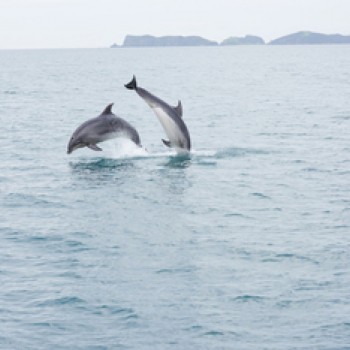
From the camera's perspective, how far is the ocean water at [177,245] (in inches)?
520

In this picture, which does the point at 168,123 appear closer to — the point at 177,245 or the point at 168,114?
the point at 168,114

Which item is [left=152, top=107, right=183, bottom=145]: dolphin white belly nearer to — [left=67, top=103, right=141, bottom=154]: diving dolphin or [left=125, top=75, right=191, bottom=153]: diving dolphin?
[left=125, top=75, right=191, bottom=153]: diving dolphin

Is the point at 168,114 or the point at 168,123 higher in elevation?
the point at 168,114

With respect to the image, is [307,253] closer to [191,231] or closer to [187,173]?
[191,231]

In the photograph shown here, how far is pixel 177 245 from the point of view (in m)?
17.9

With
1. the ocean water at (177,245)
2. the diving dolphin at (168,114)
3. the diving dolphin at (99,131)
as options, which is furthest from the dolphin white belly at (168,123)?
the diving dolphin at (99,131)

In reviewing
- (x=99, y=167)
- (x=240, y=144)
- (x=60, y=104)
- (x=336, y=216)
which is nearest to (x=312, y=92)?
(x=60, y=104)

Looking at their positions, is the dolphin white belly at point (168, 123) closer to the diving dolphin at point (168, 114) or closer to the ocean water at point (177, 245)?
the diving dolphin at point (168, 114)

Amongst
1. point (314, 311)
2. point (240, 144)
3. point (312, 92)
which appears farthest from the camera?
point (312, 92)

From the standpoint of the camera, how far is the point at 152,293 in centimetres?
1477

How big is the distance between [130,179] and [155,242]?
25.2 ft

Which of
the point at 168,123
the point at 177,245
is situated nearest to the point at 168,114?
the point at 168,123

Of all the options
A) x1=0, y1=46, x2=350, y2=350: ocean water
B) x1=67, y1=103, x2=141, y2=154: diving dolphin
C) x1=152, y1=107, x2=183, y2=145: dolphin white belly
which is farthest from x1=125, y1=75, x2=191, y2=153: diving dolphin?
x1=67, y1=103, x2=141, y2=154: diving dolphin

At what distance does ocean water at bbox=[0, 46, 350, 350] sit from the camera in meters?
13.2
